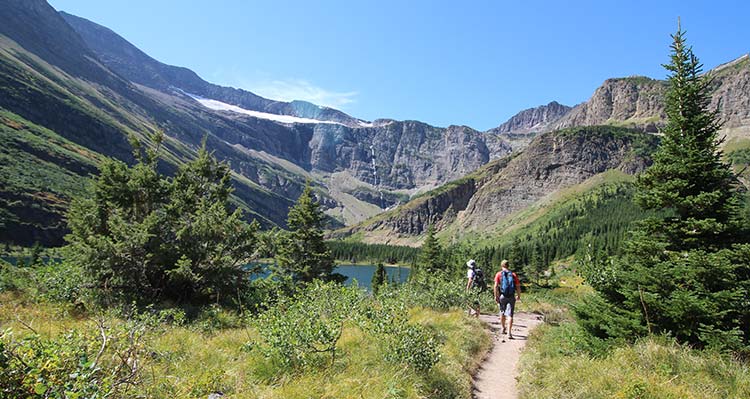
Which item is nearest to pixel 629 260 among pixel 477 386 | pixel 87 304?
pixel 477 386

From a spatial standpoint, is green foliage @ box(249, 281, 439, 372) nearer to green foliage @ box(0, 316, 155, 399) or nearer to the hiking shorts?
green foliage @ box(0, 316, 155, 399)

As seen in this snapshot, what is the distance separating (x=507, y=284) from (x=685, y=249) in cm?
473

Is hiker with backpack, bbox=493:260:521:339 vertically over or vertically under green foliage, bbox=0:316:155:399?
under

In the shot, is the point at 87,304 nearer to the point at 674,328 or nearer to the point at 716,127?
the point at 674,328

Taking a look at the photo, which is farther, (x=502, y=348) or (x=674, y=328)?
(x=502, y=348)

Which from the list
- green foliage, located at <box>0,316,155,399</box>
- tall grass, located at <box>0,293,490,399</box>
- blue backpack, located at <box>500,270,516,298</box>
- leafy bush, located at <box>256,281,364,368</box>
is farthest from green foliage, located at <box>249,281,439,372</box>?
blue backpack, located at <box>500,270,516,298</box>

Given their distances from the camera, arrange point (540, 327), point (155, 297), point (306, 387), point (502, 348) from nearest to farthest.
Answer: point (306, 387) < point (502, 348) < point (540, 327) < point (155, 297)

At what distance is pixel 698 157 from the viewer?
923 centimetres

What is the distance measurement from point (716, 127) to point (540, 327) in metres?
7.87

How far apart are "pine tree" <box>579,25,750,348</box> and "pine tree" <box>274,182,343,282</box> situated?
2520 cm

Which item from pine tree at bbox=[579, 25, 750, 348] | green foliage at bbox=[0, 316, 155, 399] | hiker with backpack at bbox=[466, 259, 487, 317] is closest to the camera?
green foliage at bbox=[0, 316, 155, 399]

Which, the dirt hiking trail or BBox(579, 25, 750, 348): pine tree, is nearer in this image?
the dirt hiking trail

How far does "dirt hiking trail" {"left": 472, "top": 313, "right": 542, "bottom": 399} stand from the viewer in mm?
7262

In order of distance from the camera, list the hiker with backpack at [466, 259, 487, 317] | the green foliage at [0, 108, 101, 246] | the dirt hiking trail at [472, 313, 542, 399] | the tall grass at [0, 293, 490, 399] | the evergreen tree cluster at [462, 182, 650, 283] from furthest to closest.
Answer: the evergreen tree cluster at [462, 182, 650, 283], the green foliage at [0, 108, 101, 246], the hiker with backpack at [466, 259, 487, 317], the dirt hiking trail at [472, 313, 542, 399], the tall grass at [0, 293, 490, 399]
